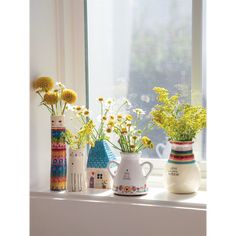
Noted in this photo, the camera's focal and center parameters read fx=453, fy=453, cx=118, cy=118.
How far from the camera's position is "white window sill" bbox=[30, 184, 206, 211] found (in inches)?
54.9

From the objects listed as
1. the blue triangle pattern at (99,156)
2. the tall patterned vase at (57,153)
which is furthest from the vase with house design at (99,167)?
the tall patterned vase at (57,153)

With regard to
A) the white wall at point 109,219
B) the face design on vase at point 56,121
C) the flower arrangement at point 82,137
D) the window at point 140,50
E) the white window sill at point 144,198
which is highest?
the window at point 140,50

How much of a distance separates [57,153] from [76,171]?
9 cm

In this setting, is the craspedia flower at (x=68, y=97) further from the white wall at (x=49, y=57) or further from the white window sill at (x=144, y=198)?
the white window sill at (x=144, y=198)

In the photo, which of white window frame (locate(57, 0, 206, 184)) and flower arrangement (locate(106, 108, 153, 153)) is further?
white window frame (locate(57, 0, 206, 184))

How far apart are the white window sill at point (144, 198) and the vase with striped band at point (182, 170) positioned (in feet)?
0.09

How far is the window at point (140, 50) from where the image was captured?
1.70 meters

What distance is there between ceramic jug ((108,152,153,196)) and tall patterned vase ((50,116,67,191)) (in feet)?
0.69

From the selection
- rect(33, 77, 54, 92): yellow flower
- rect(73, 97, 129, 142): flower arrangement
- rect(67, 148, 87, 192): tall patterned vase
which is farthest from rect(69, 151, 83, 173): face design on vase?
rect(33, 77, 54, 92): yellow flower

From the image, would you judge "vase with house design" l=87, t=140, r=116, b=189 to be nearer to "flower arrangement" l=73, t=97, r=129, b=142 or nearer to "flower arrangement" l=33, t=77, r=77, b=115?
"flower arrangement" l=73, t=97, r=129, b=142

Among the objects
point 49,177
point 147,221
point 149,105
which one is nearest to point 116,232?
point 147,221
